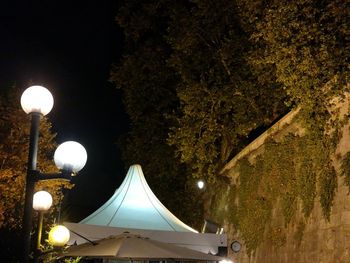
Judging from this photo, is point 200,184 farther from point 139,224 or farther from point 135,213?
point 139,224

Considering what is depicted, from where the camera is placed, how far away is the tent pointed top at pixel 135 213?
10.8 metres

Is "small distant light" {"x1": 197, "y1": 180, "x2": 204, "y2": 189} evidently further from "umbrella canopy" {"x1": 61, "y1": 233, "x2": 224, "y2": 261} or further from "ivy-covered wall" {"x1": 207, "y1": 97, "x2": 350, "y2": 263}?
"umbrella canopy" {"x1": 61, "y1": 233, "x2": 224, "y2": 261}

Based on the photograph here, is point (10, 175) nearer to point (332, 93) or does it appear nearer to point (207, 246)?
point (207, 246)

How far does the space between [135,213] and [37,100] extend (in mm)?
5960

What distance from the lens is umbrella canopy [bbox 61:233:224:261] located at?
272 inches

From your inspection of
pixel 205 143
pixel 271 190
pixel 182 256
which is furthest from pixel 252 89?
pixel 182 256

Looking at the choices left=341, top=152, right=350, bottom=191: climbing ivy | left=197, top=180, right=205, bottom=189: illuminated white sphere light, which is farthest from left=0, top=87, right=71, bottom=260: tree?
left=341, top=152, right=350, bottom=191: climbing ivy

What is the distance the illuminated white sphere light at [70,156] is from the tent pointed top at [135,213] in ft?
17.6

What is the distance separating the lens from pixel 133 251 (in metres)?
7.02

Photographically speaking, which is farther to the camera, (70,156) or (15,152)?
(15,152)

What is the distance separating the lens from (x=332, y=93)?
370 inches

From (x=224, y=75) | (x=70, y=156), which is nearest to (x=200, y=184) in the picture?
(x=224, y=75)

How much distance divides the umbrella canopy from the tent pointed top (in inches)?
125

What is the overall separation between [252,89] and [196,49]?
2.57 metres
